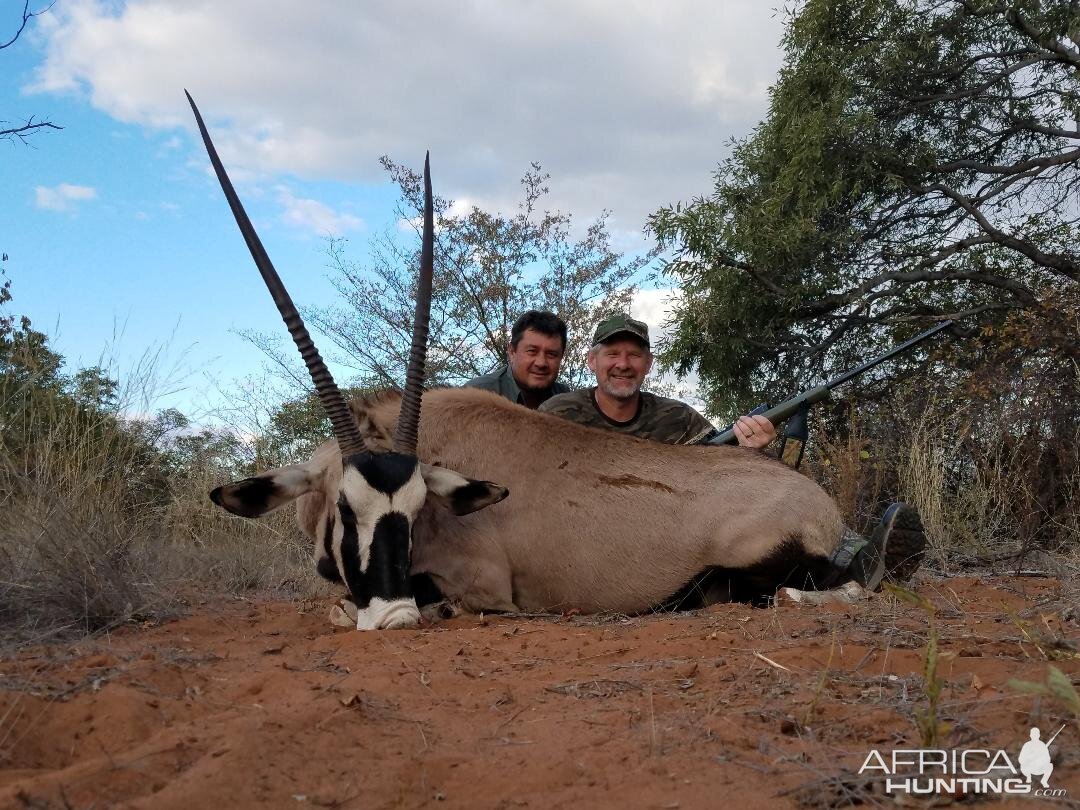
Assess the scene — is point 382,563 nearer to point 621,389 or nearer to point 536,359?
point 621,389

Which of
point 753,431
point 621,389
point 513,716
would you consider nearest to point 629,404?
point 621,389

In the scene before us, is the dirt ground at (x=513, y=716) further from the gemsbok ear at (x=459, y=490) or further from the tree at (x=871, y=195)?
the tree at (x=871, y=195)

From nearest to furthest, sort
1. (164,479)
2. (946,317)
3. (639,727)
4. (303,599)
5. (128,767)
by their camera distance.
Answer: (128,767) < (639,727) < (303,599) < (164,479) < (946,317)

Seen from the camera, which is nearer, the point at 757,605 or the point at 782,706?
the point at 782,706

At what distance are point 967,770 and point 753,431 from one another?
14.9 feet

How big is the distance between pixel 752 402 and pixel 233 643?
9.37 m

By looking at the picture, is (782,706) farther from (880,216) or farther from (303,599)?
(880,216)

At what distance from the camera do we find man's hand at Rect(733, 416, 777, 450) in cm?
633

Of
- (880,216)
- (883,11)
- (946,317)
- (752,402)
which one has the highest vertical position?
(883,11)

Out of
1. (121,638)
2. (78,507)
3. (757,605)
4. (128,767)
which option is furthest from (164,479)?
(128,767)

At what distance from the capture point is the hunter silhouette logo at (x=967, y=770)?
5.93 feet

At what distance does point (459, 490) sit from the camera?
457 centimetres

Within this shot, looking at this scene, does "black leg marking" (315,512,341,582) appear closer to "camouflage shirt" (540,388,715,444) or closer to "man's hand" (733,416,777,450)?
"camouflage shirt" (540,388,715,444)

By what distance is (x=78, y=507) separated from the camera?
5.21 meters
